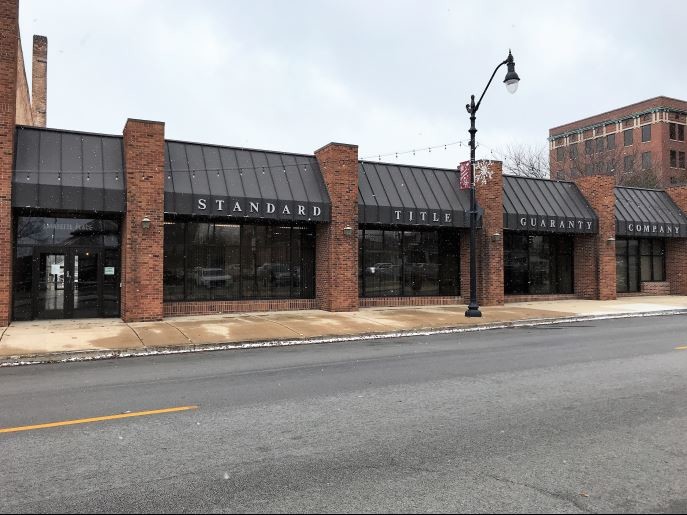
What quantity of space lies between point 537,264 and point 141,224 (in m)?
16.5

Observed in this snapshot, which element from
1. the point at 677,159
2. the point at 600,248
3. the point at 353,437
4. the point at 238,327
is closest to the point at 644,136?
the point at 677,159

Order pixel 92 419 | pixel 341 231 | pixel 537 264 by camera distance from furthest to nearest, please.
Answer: pixel 537 264 < pixel 341 231 < pixel 92 419

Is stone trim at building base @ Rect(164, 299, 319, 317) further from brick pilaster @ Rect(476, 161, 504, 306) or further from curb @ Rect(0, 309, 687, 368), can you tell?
brick pilaster @ Rect(476, 161, 504, 306)

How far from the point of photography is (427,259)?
2062cm

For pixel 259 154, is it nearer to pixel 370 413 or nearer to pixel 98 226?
pixel 98 226

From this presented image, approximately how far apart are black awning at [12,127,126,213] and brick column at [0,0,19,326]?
0.25m

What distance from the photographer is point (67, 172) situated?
14.3m

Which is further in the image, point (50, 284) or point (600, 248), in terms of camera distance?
point (600, 248)

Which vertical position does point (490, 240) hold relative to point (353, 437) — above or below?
above

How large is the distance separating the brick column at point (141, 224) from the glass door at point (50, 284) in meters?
1.85

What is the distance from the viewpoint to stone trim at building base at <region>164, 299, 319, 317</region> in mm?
16375

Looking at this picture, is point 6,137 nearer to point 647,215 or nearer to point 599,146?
point 647,215

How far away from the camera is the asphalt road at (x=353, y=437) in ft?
12.5

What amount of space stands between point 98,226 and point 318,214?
6672 mm
